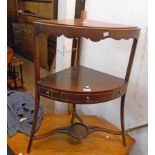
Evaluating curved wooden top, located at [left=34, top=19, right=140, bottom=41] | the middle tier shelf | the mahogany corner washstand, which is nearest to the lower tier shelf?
the mahogany corner washstand

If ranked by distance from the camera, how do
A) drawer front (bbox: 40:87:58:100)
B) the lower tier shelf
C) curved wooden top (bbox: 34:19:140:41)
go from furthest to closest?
the lower tier shelf → drawer front (bbox: 40:87:58:100) → curved wooden top (bbox: 34:19:140:41)

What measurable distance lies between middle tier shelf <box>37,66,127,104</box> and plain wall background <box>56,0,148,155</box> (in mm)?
Answer: 202

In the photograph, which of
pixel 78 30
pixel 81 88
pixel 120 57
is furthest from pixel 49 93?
pixel 120 57

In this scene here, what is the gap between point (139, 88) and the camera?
1196mm

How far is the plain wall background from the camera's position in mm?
1131

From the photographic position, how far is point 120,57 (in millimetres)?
1269

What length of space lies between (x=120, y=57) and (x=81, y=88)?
0.45 metres

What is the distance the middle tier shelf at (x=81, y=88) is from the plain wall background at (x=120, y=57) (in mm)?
202

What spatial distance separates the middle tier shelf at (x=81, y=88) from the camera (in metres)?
0.91

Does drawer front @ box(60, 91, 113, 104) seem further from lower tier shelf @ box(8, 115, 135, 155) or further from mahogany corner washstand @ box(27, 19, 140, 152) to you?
lower tier shelf @ box(8, 115, 135, 155)

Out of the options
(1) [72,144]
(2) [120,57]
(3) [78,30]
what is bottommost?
(1) [72,144]

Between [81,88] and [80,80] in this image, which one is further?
[80,80]

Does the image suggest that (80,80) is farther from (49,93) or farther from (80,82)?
(49,93)
